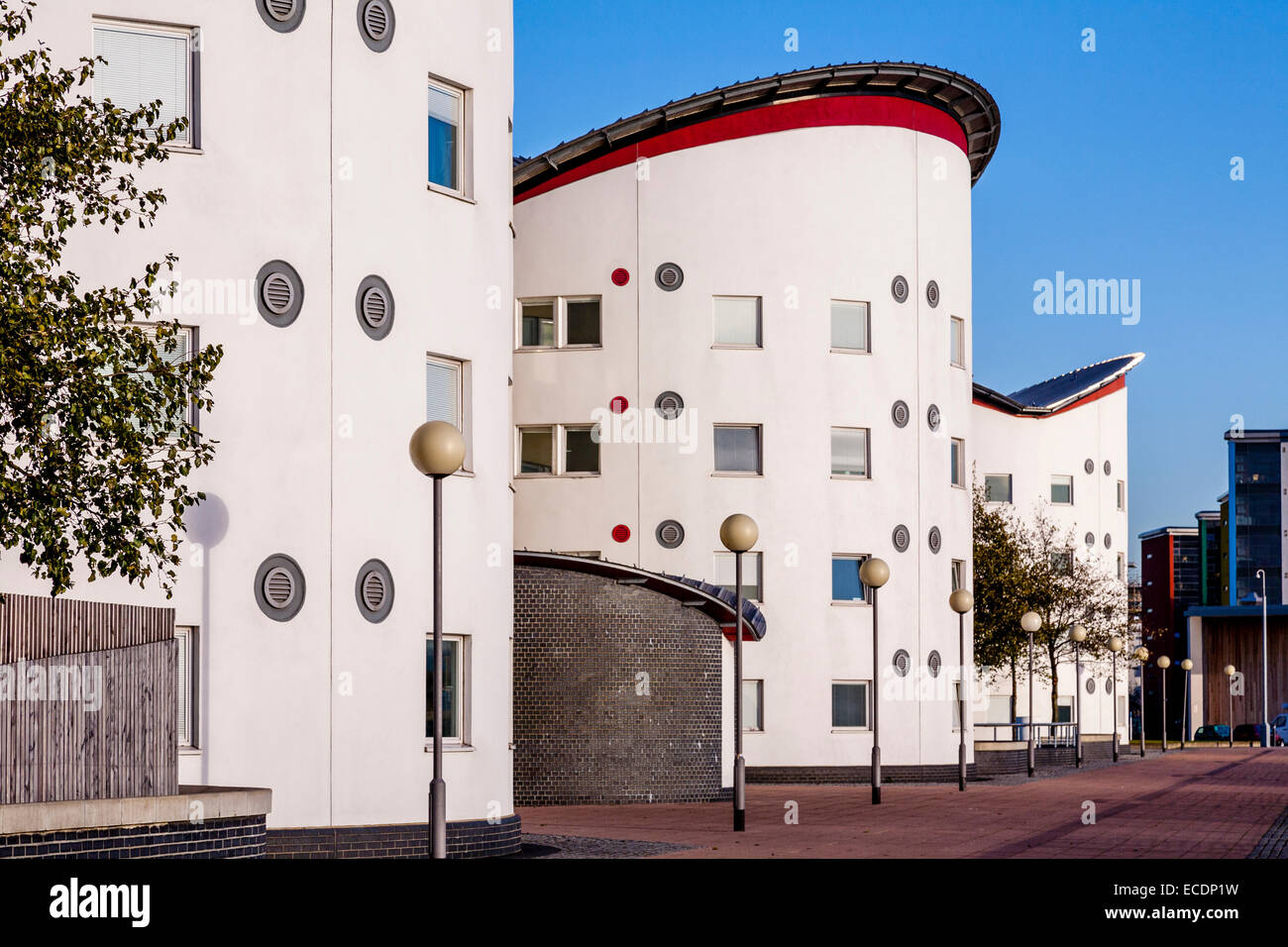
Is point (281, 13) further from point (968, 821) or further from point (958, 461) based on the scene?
point (958, 461)

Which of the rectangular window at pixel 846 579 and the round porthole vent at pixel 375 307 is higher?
the round porthole vent at pixel 375 307

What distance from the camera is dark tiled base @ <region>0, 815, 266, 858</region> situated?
12328 millimetres

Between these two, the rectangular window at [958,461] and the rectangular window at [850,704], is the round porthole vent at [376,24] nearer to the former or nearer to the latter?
the rectangular window at [850,704]

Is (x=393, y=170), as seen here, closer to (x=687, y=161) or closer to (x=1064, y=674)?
(x=687, y=161)

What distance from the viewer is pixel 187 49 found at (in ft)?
62.4

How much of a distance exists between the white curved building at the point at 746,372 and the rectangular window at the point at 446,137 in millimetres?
17552

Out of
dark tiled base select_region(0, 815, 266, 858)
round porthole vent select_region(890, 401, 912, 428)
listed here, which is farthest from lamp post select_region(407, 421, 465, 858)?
round porthole vent select_region(890, 401, 912, 428)

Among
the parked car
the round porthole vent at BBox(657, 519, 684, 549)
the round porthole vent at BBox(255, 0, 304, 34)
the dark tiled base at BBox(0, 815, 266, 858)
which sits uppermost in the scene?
the round porthole vent at BBox(255, 0, 304, 34)

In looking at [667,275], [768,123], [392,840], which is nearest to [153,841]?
[392,840]

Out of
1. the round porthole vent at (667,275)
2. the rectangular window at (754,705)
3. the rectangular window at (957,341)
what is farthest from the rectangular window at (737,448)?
the rectangular window at (957,341)

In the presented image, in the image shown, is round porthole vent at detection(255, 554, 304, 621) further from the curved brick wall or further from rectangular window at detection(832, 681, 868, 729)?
rectangular window at detection(832, 681, 868, 729)

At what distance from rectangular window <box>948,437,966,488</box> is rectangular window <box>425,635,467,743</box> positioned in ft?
85.0

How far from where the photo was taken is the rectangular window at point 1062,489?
66.9m

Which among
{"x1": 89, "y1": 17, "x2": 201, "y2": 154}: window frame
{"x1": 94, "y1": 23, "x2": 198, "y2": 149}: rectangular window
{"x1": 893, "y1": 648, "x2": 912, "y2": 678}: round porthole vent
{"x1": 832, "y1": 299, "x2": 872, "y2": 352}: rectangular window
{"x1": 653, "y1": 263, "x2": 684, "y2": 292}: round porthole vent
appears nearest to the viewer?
{"x1": 94, "y1": 23, "x2": 198, "y2": 149}: rectangular window
